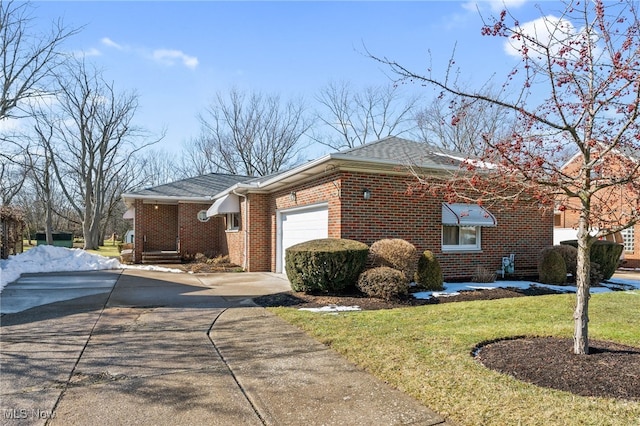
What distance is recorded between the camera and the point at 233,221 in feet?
58.3

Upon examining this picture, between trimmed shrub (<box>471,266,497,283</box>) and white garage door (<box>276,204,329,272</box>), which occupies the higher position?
white garage door (<box>276,204,329,272</box>)

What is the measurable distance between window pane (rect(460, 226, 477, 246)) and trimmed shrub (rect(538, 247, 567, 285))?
190 centimetres

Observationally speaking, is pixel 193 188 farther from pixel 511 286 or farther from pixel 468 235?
pixel 511 286

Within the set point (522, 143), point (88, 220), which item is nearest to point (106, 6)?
point (522, 143)

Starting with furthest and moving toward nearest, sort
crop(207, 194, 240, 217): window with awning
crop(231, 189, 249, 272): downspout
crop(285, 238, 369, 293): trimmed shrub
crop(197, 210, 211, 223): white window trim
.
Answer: crop(197, 210, 211, 223): white window trim < crop(207, 194, 240, 217): window with awning < crop(231, 189, 249, 272): downspout < crop(285, 238, 369, 293): trimmed shrub

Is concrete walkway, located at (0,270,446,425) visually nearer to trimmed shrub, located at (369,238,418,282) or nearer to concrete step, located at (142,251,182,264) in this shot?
trimmed shrub, located at (369,238,418,282)

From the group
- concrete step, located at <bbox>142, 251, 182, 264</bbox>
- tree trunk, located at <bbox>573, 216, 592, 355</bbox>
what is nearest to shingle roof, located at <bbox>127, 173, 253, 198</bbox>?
concrete step, located at <bbox>142, 251, 182, 264</bbox>

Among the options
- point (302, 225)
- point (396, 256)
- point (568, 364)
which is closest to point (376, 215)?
point (396, 256)

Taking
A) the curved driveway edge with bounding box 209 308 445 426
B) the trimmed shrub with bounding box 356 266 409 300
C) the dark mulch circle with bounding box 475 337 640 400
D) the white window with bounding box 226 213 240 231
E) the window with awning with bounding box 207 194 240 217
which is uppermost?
the window with awning with bounding box 207 194 240 217

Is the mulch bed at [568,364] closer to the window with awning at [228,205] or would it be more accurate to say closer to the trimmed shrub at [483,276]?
the trimmed shrub at [483,276]

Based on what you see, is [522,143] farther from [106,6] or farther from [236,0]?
[106,6]

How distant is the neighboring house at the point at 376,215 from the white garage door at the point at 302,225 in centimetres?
3

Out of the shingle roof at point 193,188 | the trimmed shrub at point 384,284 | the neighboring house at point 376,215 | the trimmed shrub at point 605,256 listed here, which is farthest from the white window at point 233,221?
the trimmed shrub at point 605,256

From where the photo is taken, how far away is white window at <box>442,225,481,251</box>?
1171 cm
